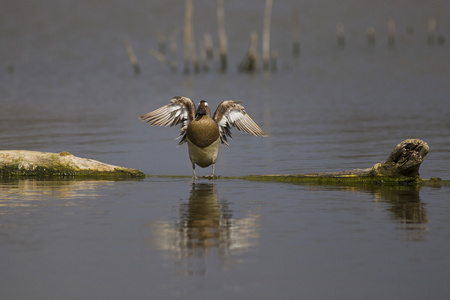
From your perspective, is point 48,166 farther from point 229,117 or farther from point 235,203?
point 235,203

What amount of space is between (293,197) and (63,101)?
2463cm

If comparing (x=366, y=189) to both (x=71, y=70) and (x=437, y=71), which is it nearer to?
(x=437, y=71)

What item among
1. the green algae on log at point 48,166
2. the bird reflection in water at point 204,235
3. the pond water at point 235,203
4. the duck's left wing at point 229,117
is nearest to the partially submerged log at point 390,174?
the pond water at point 235,203

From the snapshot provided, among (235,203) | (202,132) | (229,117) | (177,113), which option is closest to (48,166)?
(177,113)

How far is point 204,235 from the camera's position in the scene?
1058 cm

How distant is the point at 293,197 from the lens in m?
13.3

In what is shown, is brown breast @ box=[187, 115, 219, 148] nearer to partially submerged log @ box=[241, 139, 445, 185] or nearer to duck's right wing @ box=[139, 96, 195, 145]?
duck's right wing @ box=[139, 96, 195, 145]

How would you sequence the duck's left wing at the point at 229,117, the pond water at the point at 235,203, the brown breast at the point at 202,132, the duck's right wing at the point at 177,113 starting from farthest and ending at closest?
the duck's left wing at the point at 229,117, the duck's right wing at the point at 177,113, the brown breast at the point at 202,132, the pond water at the point at 235,203

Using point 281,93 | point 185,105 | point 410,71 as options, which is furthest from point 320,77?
point 185,105

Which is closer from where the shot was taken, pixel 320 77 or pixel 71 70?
pixel 320 77

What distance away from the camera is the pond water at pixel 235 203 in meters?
8.72

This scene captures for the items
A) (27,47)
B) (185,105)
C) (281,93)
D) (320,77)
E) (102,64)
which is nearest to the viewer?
(185,105)

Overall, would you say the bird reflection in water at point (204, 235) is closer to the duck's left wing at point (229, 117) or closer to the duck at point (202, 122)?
the duck at point (202, 122)

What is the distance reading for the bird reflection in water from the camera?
9.43m
